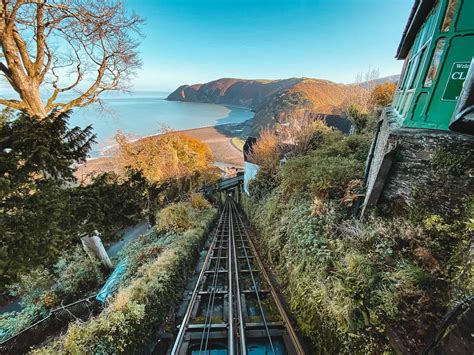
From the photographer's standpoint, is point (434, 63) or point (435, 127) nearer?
point (435, 127)

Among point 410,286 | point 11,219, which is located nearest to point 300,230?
point 410,286

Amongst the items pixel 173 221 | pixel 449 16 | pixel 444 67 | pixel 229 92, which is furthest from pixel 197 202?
pixel 229 92

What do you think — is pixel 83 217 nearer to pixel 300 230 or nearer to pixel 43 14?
pixel 43 14

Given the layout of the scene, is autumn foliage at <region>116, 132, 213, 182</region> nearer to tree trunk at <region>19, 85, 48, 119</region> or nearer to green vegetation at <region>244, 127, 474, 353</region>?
tree trunk at <region>19, 85, 48, 119</region>

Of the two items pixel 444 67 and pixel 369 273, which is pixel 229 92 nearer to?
pixel 444 67

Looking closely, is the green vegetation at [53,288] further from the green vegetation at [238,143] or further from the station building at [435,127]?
the green vegetation at [238,143]

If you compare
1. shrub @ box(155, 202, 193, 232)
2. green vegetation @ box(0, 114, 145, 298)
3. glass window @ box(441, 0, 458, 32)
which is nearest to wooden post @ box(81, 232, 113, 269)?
shrub @ box(155, 202, 193, 232)
